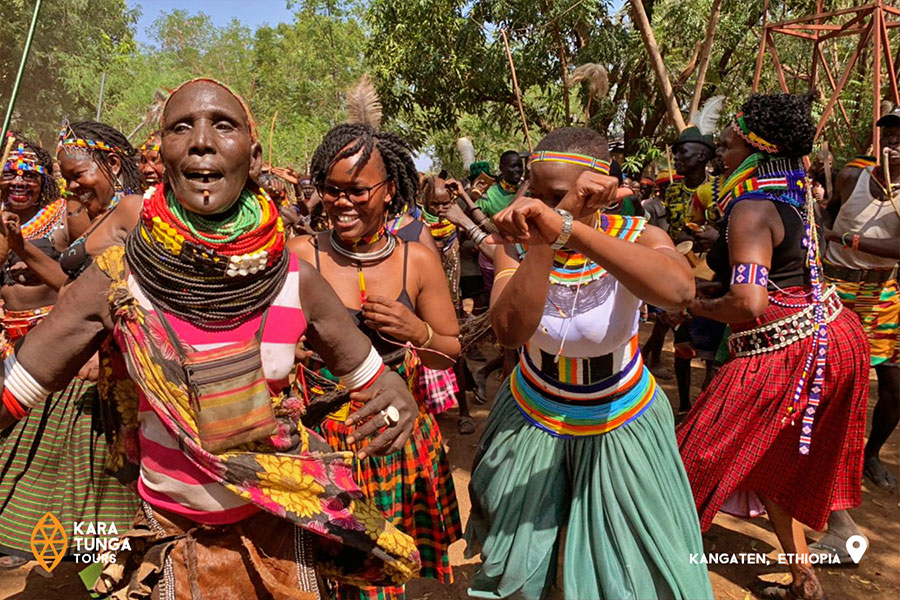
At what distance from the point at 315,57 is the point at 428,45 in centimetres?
1500

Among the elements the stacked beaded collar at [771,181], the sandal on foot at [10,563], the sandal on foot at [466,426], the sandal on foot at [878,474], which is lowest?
the sandal on foot at [10,563]

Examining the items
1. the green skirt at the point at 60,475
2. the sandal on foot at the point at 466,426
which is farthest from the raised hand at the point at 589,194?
the sandal on foot at the point at 466,426

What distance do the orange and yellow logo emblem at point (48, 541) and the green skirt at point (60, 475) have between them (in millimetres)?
24

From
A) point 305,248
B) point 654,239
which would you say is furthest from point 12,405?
point 654,239

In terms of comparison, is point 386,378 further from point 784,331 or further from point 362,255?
point 784,331

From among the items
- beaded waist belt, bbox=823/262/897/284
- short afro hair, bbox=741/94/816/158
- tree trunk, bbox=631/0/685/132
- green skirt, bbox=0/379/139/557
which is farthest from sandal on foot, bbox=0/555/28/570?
tree trunk, bbox=631/0/685/132

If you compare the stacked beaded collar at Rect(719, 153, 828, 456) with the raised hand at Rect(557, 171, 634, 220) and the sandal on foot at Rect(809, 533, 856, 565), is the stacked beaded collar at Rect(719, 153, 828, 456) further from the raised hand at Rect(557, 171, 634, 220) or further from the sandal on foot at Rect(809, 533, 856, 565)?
the raised hand at Rect(557, 171, 634, 220)

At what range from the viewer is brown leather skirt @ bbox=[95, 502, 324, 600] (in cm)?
174

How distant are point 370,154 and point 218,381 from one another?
1415 mm

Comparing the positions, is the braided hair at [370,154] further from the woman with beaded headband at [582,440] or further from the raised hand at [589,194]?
the raised hand at [589,194]

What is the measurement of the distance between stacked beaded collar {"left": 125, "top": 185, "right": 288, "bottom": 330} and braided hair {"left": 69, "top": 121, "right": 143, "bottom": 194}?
7.26ft

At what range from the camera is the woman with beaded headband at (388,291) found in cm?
258

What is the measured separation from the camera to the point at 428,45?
1281cm

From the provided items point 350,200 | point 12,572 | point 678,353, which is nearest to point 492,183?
point 678,353
